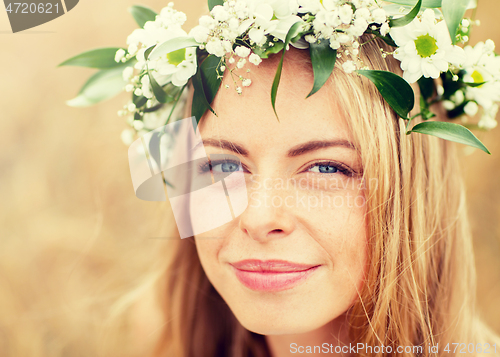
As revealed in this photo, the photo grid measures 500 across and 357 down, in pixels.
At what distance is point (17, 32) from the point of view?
93cm

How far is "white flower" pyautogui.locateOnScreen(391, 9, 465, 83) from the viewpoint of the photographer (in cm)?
57

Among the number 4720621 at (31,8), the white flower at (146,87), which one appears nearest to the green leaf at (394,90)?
the white flower at (146,87)

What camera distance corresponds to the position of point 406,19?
0.56 metres

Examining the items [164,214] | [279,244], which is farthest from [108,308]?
[279,244]

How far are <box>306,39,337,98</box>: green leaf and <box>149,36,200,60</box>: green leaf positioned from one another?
0.23 metres

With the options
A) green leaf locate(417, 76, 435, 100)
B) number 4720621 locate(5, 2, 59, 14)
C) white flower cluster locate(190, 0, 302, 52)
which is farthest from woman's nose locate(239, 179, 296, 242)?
number 4720621 locate(5, 2, 59, 14)

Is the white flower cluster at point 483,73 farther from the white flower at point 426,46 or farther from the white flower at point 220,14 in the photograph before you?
the white flower at point 220,14

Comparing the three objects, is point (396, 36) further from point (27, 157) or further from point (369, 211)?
point (27, 157)

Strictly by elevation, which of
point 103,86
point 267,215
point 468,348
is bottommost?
point 468,348

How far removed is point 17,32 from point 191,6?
0.52 metres

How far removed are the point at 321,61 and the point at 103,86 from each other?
61cm

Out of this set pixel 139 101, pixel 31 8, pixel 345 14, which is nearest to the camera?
pixel 345 14

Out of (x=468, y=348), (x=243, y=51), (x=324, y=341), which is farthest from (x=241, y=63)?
(x=468, y=348)

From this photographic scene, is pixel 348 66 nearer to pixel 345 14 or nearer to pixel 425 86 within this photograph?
pixel 345 14
